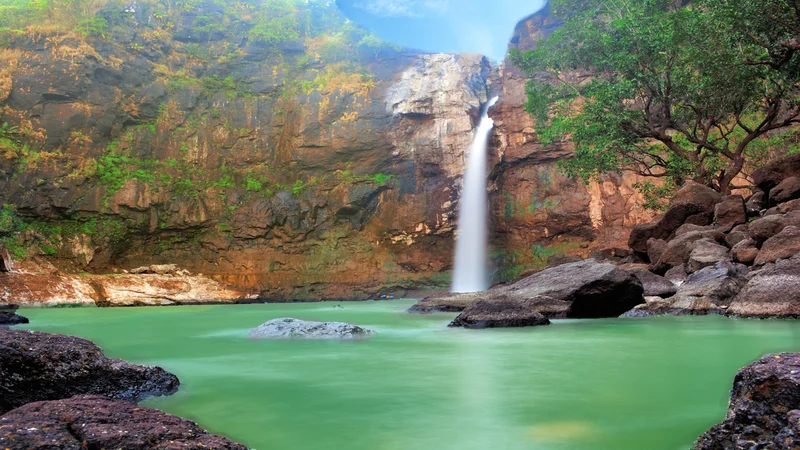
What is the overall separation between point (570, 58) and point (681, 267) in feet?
33.2

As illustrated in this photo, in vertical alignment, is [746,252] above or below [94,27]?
below

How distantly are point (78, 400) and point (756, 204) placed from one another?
16048 mm

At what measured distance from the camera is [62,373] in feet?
10.9

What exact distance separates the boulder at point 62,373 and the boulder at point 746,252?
10.5m

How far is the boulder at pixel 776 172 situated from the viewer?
1362 cm

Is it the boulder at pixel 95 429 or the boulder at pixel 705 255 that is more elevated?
the boulder at pixel 705 255

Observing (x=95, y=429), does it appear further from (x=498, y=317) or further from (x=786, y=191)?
(x=786, y=191)

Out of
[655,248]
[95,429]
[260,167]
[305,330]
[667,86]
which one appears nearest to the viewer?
[95,429]

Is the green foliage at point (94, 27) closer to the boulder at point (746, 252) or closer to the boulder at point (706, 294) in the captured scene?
the boulder at point (706, 294)

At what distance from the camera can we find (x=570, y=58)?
19.5m

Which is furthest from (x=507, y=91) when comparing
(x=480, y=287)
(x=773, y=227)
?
(x=773, y=227)

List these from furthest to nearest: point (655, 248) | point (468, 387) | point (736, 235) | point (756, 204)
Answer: point (756, 204) → point (655, 248) → point (736, 235) → point (468, 387)

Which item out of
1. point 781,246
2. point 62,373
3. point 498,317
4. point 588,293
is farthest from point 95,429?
point 781,246

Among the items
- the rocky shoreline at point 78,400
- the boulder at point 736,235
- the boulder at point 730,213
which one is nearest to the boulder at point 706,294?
the boulder at point 736,235
